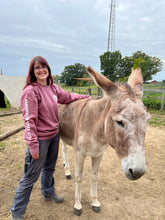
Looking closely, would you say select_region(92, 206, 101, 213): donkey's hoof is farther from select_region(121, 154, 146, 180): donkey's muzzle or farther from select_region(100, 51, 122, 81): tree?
select_region(100, 51, 122, 81): tree

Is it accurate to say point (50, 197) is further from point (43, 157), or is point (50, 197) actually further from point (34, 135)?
point (34, 135)

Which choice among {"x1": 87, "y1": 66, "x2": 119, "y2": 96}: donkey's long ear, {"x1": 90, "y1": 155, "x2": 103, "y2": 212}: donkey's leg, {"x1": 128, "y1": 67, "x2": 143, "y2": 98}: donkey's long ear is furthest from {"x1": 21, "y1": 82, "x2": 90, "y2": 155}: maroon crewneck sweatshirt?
{"x1": 128, "y1": 67, "x2": 143, "y2": 98}: donkey's long ear

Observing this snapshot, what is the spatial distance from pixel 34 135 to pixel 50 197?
163 centimetres

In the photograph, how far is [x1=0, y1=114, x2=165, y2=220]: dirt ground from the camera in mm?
2568

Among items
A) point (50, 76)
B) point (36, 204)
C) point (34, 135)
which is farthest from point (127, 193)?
point (50, 76)

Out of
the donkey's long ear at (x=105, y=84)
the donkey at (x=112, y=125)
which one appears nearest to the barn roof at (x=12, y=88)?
the donkey at (x=112, y=125)

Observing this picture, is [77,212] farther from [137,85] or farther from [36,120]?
[137,85]

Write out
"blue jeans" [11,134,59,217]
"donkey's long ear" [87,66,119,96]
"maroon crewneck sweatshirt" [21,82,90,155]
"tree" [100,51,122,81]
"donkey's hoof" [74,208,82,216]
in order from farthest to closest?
"tree" [100,51,122,81] → "donkey's hoof" [74,208,82,216] → "blue jeans" [11,134,59,217] → "maroon crewneck sweatshirt" [21,82,90,155] → "donkey's long ear" [87,66,119,96]

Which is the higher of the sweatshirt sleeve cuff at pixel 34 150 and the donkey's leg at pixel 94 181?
the sweatshirt sleeve cuff at pixel 34 150

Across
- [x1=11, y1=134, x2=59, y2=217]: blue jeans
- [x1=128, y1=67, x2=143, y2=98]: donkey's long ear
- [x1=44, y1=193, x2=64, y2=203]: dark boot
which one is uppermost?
[x1=128, y1=67, x2=143, y2=98]: donkey's long ear

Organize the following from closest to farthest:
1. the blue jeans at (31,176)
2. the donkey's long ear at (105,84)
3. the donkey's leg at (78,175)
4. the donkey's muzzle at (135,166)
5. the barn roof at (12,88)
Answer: the donkey's muzzle at (135,166)
the donkey's long ear at (105,84)
the blue jeans at (31,176)
the donkey's leg at (78,175)
the barn roof at (12,88)

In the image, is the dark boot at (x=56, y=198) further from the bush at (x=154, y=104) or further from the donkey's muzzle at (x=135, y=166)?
the bush at (x=154, y=104)

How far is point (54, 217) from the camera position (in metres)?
2.48

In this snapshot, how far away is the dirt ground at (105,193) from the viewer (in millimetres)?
2568
